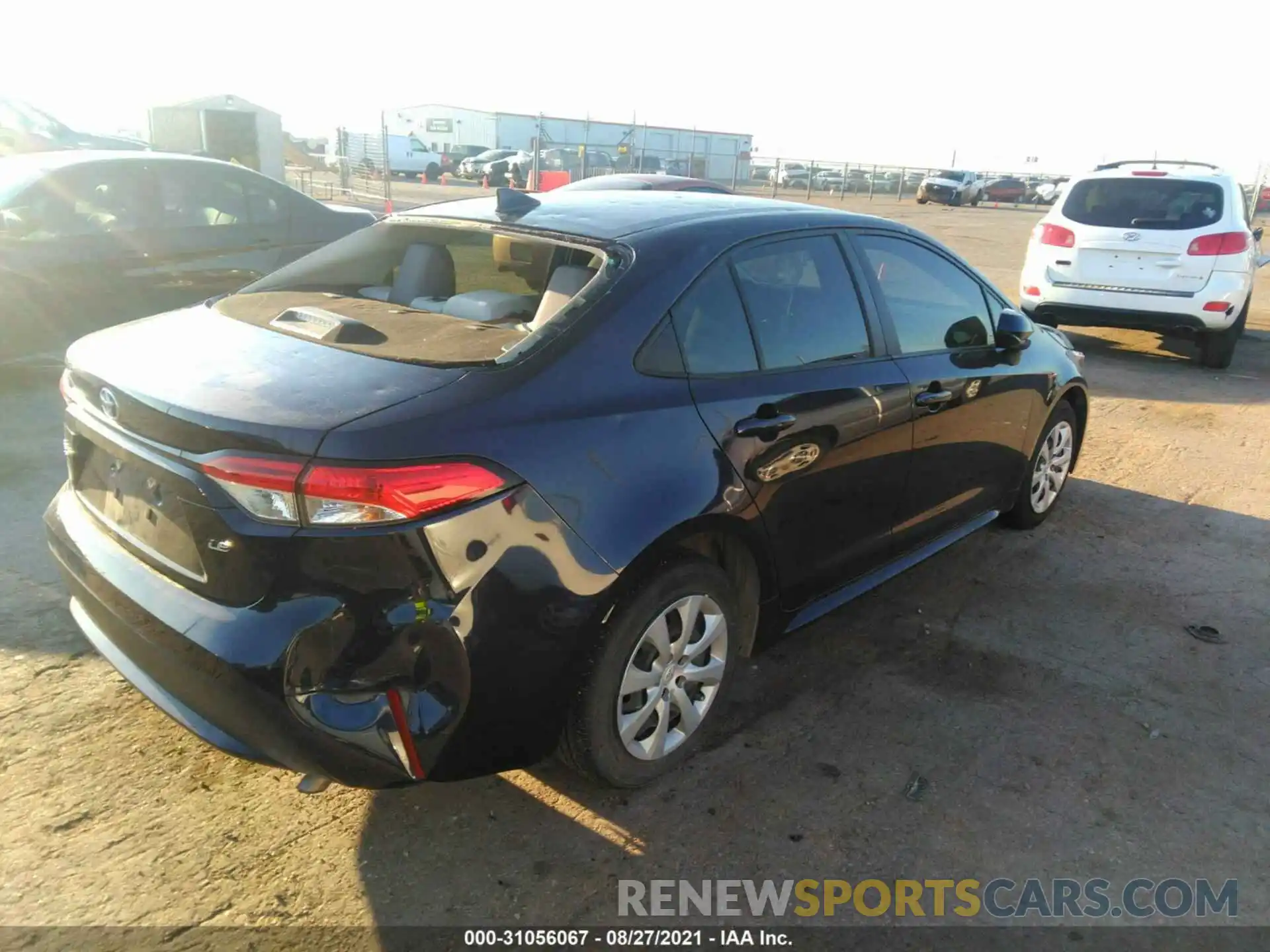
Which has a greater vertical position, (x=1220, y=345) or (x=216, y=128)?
(x=216, y=128)

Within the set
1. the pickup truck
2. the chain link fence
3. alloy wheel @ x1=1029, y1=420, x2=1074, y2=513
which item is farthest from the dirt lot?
the pickup truck

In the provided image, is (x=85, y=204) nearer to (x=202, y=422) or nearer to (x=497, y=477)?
(x=202, y=422)

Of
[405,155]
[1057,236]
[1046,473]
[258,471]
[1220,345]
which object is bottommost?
[405,155]

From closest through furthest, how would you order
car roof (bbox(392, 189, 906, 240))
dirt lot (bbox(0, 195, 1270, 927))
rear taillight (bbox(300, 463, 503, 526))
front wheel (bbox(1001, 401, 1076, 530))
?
rear taillight (bbox(300, 463, 503, 526)), dirt lot (bbox(0, 195, 1270, 927)), car roof (bbox(392, 189, 906, 240)), front wheel (bbox(1001, 401, 1076, 530))

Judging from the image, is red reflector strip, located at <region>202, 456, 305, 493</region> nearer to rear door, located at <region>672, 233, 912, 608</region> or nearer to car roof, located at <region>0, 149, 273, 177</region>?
rear door, located at <region>672, 233, 912, 608</region>

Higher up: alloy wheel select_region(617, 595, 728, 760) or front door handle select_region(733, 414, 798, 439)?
front door handle select_region(733, 414, 798, 439)

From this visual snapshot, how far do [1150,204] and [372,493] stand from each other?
8.79 m

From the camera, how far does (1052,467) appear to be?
492cm

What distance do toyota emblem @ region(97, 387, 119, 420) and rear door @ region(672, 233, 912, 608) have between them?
1.48 metres

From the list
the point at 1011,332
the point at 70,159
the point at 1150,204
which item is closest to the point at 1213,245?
the point at 1150,204

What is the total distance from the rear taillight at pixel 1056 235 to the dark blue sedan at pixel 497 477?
6152mm

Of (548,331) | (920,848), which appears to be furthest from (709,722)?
(548,331)

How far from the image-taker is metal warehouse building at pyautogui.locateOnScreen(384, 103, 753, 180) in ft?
114

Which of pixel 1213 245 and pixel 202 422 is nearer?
pixel 202 422
